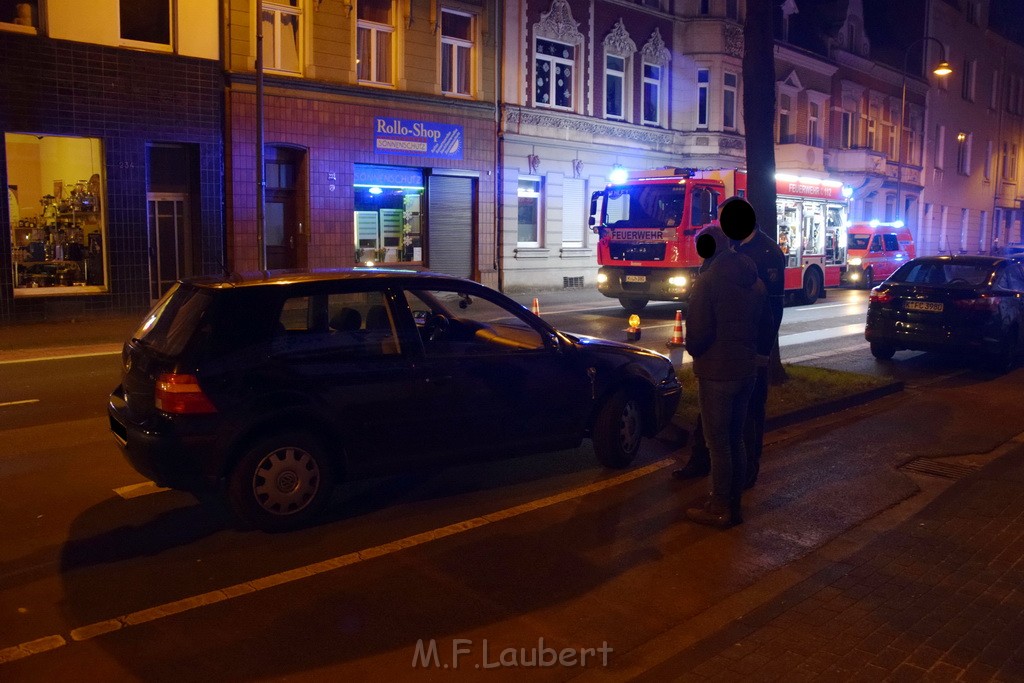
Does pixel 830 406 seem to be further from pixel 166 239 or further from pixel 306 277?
pixel 166 239

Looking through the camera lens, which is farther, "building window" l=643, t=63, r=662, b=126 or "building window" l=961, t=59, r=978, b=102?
"building window" l=961, t=59, r=978, b=102

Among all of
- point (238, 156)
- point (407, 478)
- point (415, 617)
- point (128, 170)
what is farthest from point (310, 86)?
point (415, 617)

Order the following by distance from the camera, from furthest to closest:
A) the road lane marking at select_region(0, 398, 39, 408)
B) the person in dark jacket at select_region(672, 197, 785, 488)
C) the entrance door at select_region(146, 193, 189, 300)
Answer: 1. the entrance door at select_region(146, 193, 189, 300)
2. the road lane marking at select_region(0, 398, 39, 408)
3. the person in dark jacket at select_region(672, 197, 785, 488)

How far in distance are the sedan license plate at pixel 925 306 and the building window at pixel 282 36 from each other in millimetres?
14657

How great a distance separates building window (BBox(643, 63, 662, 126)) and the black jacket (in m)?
26.5

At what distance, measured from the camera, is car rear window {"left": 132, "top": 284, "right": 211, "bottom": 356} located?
5648mm

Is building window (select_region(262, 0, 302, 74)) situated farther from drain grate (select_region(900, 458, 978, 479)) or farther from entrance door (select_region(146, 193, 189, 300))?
drain grate (select_region(900, 458, 978, 479))

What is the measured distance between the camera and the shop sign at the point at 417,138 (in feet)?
75.0

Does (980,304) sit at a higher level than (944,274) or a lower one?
lower

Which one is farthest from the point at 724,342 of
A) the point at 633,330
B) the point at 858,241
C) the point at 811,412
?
the point at 858,241

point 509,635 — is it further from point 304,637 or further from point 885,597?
point 885,597

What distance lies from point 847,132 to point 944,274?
106 feet

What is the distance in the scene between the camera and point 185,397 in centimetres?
544

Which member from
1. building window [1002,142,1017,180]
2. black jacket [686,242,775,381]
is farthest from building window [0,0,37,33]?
building window [1002,142,1017,180]
